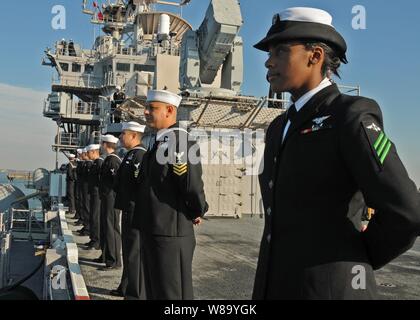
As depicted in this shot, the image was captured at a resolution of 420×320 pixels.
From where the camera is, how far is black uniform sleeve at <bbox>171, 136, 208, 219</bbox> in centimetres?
323

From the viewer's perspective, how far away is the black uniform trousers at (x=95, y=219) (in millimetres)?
7353

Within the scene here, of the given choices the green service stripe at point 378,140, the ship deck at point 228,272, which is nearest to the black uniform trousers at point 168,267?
the ship deck at point 228,272

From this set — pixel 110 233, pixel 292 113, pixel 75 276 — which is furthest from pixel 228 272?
pixel 292 113

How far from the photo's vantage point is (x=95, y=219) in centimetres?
755

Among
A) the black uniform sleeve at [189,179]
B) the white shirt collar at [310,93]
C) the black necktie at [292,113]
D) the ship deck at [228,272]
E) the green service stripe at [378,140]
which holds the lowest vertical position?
the ship deck at [228,272]

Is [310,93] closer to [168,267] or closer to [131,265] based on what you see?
[168,267]

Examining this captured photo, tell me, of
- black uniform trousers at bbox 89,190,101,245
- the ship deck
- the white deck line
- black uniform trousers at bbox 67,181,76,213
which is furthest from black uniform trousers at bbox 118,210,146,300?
black uniform trousers at bbox 67,181,76,213

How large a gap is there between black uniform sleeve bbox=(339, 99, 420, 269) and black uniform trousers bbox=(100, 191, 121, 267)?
457cm

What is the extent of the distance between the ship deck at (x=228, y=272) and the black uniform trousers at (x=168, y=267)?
108 centimetres

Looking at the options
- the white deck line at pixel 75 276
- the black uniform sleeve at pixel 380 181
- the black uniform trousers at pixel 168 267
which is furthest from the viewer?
the white deck line at pixel 75 276

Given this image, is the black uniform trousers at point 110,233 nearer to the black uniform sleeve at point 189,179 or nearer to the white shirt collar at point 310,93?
the black uniform sleeve at point 189,179

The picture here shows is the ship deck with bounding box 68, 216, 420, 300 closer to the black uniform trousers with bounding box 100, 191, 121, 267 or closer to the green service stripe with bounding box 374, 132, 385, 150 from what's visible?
the black uniform trousers with bounding box 100, 191, 121, 267

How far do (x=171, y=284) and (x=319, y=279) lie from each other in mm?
1845

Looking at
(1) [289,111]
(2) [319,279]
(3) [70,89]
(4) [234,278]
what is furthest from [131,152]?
(3) [70,89]
